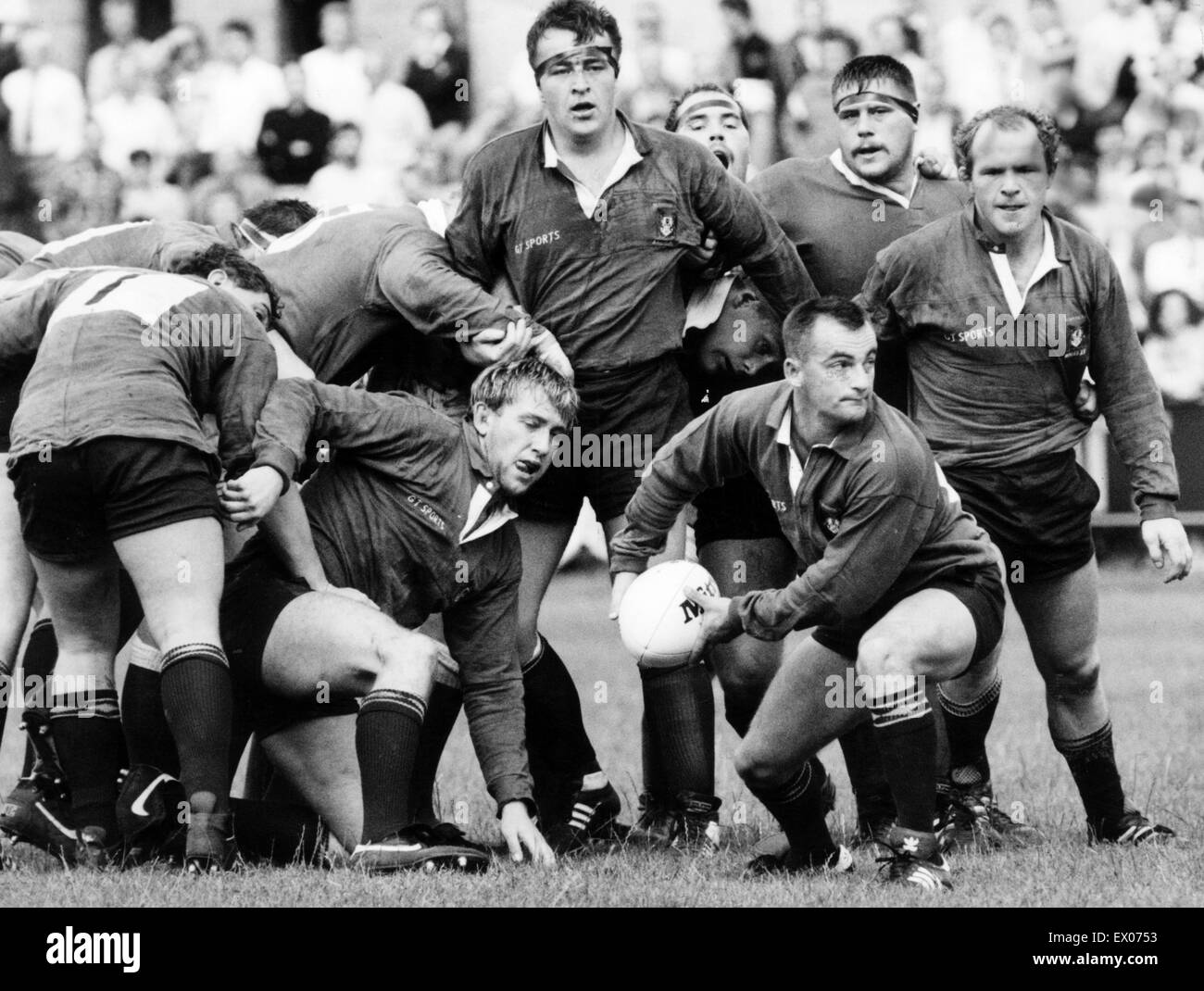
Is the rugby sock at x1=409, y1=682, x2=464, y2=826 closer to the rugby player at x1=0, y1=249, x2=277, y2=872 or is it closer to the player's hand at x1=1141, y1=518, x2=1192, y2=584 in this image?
the rugby player at x1=0, y1=249, x2=277, y2=872

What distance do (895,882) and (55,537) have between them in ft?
7.99

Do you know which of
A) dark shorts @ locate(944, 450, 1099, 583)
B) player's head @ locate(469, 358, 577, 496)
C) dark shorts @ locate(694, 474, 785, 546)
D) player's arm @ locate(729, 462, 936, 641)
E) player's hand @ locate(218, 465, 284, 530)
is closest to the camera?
player's arm @ locate(729, 462, 936, 641)

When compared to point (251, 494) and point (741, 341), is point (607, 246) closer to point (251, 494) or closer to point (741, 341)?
point (741, 341)

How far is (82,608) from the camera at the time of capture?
17.7ft

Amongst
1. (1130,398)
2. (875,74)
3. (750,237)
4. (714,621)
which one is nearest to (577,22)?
(750,237)

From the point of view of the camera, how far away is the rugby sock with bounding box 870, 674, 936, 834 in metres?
5.02

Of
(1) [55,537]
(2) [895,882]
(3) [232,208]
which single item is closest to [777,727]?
(2) [895,882]

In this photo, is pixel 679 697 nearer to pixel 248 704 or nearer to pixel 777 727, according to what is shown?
pixel 777 727

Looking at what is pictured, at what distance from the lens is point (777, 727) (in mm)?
5211

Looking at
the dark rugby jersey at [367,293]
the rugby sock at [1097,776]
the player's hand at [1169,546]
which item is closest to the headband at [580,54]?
the dark rugby jersey at [367,293]

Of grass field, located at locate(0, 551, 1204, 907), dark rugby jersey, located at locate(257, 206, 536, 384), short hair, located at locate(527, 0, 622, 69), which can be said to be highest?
short hair, located at locate(527, 0, 622, 69)

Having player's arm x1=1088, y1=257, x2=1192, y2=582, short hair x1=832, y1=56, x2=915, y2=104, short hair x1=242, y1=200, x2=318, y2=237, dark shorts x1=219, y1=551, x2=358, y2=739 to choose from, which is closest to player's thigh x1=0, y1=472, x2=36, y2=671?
dark shorts x1=219, y1=551, x2=358, y2=739

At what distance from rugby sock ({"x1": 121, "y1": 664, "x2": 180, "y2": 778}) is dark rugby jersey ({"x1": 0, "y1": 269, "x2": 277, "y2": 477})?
2.15ft

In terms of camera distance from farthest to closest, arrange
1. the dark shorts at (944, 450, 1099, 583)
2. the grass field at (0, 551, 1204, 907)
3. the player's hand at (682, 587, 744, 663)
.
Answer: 1. the dark shorts at (944, 450, 1099, 583)
2. the player's hand at (682, 587, 744, 663)
3. the grass field at (0, 551, 1204, 907)
